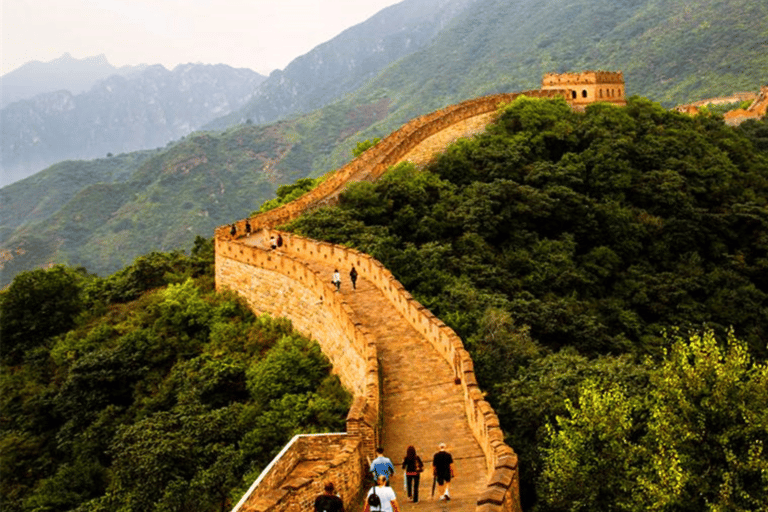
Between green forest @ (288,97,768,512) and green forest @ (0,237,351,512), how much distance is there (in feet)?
15.0

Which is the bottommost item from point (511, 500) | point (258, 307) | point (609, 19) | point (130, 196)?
point (511, 500)

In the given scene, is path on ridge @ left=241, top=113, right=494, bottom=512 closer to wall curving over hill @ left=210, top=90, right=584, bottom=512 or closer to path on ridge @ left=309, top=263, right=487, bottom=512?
path on ridge @ left=309, top=263, right=487, bottom=512

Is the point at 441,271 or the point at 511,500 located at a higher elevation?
the point at 441,271

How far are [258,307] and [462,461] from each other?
44.5 ft

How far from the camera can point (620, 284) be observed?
1239 inches

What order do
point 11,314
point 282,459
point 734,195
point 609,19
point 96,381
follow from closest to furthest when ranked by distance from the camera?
point 282,459, point 96,381, point 11,314, point 734,195, point 609,19

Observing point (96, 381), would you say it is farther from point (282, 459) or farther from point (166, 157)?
point (166, 157)

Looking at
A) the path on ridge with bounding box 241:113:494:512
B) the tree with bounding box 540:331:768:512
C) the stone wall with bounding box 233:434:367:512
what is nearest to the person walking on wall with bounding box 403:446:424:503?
the path on ridge with bounding box 241:113:494:512

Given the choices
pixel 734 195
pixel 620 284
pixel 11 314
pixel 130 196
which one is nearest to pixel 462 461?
pixel 620 284

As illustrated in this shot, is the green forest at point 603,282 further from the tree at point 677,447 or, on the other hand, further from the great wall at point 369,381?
the great wall at point 369,381

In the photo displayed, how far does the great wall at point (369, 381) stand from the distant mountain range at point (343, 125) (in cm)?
7560

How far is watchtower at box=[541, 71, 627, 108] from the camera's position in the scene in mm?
47781

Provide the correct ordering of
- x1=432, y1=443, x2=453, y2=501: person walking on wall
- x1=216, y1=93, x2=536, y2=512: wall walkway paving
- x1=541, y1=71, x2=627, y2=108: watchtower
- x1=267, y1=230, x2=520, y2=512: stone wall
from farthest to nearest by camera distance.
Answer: x1=541, y1=71, x2=627, y2=108: watchtower → x1=216, y1=93, x2=536, y2=512: wall walkway paving → x1=432, y1=443, x2=453, y2=501: person walking on wall → x1=267, y1=230, x2=520, y2=512: stone wall

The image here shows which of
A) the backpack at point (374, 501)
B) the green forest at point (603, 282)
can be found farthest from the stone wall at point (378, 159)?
the backpack at point (374, 501)
